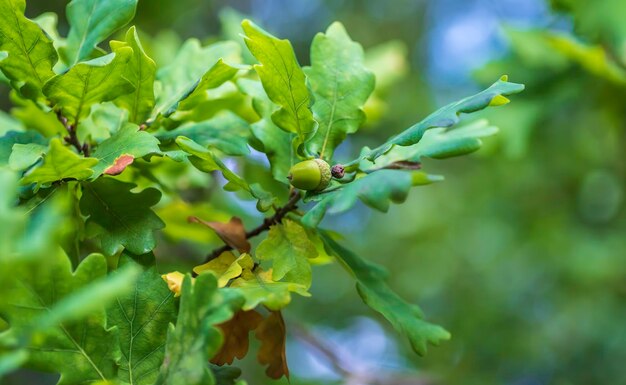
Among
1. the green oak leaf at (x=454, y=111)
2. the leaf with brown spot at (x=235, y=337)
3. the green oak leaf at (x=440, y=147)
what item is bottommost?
the leaf with brown spot at (x=235, y=337)

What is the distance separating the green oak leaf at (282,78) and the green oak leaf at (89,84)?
6.6 inches

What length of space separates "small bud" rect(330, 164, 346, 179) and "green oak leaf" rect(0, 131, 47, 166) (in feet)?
1.45

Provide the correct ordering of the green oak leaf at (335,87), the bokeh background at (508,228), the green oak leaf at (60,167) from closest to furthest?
1. the green oak leaf at (60,167)
2. the green oak leaf at (335,87)
3. the bokeh background at (508,228)

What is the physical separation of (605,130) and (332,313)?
1.99 metres

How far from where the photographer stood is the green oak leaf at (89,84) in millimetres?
966

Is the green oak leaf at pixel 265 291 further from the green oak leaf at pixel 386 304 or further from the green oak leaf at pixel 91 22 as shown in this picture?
the green oak leaf at pixel 91 22

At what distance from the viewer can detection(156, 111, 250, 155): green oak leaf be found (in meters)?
1.13

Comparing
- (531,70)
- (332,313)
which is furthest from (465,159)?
(531,70)

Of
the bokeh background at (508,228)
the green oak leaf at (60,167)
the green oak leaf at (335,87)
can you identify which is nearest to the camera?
the green oak leaf at (60,167)

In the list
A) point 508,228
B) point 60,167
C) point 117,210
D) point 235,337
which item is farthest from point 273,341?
point 508,228

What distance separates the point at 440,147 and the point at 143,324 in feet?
1.53

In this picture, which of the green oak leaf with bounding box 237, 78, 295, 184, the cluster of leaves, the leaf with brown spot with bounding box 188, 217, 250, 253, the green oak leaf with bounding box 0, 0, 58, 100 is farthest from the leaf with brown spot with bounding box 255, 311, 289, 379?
the green oak leaf with bounding box 0, 0, 58, 100

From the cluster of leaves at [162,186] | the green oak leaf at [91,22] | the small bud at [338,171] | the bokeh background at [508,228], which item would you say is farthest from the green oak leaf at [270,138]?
the bokeh background at [508,228]

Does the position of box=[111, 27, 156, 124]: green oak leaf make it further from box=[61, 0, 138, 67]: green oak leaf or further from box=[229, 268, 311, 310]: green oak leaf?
box=[229, 268, 311, 310]: green oak leaf
